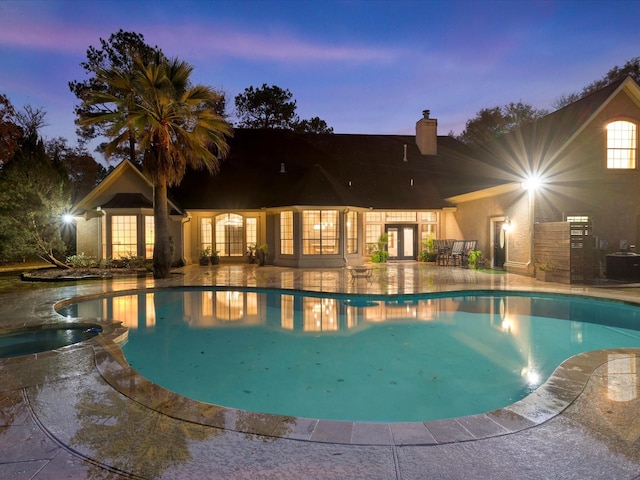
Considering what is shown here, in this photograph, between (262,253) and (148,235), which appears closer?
(148,235)

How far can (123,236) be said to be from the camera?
670 inches

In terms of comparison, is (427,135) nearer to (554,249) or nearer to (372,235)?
(372,235)

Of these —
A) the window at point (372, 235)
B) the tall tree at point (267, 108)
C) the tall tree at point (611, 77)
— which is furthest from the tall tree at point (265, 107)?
the tall tree at point (611, 77)

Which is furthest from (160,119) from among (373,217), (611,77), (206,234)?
(611,77)

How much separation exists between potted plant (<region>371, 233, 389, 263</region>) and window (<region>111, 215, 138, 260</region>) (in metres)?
10.3

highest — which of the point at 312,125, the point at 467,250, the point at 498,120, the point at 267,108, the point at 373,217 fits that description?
the point at 267,108

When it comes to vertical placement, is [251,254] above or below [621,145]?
below

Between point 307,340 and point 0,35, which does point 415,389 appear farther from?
point 0,35

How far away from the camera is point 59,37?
14914 mm

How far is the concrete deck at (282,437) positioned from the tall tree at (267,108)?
27.2 m

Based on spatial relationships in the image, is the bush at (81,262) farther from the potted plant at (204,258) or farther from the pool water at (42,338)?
the pool water at (42,338)

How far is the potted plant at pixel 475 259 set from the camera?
54.4 ft

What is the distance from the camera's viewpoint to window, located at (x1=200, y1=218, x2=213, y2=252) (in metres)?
19.1

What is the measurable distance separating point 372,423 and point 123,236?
52.9 feet
